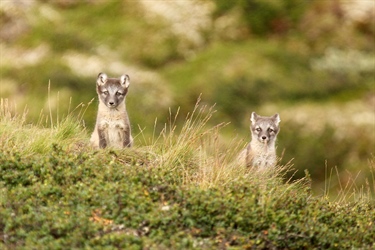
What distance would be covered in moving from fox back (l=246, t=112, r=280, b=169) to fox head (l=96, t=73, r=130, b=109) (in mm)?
2629

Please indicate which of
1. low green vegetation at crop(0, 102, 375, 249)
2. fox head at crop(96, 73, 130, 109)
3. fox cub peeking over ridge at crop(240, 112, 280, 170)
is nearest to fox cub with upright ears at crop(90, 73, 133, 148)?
fox head at crop(96, 73, 130, 109)

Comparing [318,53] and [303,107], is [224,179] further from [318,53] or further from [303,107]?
[318,53]

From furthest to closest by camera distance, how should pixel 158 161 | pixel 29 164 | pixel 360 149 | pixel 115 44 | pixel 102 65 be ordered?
pixel 115 44 → pixel 102 65 → pixel 360 149 → pixel 158 161 → pixel 29 164

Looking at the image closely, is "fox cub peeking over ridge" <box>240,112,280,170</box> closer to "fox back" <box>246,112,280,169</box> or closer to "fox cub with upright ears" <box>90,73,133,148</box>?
"fox back" <box>246,112,280,169</box>

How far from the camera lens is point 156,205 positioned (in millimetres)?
12250

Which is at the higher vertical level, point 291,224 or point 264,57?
point 264,57

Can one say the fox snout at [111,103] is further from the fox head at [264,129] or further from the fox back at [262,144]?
the fox head at [264,129]

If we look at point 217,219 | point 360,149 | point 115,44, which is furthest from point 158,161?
point 115,44

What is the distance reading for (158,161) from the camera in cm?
1448

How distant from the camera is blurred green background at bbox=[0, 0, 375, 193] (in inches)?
1049

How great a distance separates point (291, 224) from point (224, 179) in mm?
1547

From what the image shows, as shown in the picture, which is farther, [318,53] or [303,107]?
[318,53]

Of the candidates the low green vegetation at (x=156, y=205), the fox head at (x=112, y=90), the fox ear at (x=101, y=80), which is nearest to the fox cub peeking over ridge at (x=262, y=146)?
the low green vegetation at (x=156, y=205)

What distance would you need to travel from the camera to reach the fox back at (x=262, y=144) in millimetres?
16188
